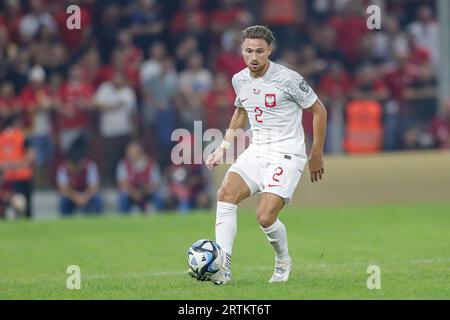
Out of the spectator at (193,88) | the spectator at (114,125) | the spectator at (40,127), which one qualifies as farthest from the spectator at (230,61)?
the spectator at (40,127)

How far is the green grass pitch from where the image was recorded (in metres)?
9.73

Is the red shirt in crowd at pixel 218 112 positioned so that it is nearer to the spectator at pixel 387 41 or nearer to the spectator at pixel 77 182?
the spectator at pixel 77 182

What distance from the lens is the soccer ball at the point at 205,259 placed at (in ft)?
32.0

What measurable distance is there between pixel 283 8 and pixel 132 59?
365 cm

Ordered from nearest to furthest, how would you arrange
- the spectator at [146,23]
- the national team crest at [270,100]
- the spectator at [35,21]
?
1. the national team crest at [270,100]
2. the spectator at [35,21]
3. the spectator at [146,23]

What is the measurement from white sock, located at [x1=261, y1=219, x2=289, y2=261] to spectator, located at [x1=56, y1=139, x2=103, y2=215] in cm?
1059

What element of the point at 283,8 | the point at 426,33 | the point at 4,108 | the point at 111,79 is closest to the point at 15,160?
the point at 4,108

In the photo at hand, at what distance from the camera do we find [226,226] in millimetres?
10125

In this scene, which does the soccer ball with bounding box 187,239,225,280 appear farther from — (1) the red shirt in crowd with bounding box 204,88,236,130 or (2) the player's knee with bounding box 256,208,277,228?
(1) the red shirt in crowd with bounding box 204,88,236,130

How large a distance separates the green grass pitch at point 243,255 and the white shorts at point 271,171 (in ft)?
2.72

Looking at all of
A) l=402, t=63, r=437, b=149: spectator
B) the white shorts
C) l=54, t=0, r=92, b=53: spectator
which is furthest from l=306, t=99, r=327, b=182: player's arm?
l=54, t=0, r=92, b=53: spectator

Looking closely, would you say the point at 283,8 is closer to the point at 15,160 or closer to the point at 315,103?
the point at 15,160

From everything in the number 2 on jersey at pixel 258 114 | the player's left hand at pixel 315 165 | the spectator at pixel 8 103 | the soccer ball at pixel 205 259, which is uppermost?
the number 2 on jersey at pixel 258 114
